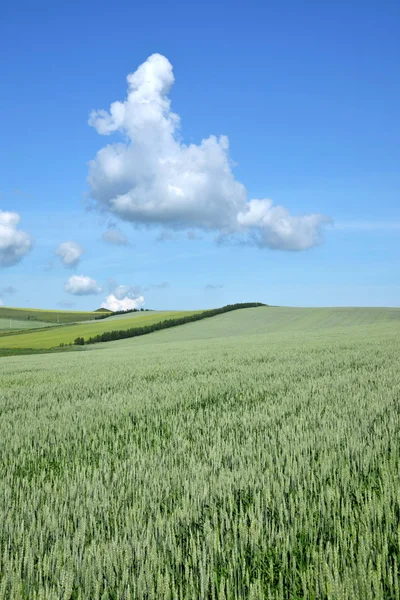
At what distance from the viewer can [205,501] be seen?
323 centimetres

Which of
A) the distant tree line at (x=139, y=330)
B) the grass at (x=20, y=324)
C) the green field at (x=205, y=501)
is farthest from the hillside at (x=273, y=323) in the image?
the green field at (x=205, y=501)

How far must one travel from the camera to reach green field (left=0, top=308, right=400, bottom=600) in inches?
90.3

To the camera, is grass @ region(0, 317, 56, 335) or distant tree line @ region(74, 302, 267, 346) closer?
distant tree line @ region(74, 302, 267, 346)

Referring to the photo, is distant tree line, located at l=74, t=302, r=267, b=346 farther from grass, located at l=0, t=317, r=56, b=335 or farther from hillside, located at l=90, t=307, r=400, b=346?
grass, located at l=0, t=317, r=56, b=335

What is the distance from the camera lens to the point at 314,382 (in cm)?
945

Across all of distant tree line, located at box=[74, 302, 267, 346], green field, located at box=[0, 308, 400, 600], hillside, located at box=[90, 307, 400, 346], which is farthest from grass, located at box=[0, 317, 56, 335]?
green field, located at box=[0, 308, 400, 600]

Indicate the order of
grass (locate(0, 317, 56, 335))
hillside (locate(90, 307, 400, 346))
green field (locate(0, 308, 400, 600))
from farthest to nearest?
1. grass (locate(0, 317, 56, 335))
2. hillside (locate(90, 307, 400, 346))
3. green field (locate(0, 308, 400, 600))

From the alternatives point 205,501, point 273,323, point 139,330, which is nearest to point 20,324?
point 139,330

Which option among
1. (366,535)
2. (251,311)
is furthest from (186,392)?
(251,311)

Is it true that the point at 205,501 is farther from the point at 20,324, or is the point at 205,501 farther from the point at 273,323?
the point at 20,324

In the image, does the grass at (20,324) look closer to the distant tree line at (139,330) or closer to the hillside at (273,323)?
the distant tree line at (139,330)

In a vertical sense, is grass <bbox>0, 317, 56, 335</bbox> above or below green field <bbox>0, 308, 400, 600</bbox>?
above

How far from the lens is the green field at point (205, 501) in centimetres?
229

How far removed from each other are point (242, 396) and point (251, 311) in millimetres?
66694
